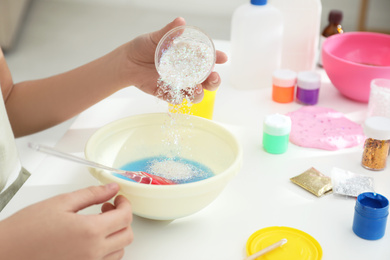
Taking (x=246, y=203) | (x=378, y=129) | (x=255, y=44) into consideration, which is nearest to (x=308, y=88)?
(x=255, y=44)

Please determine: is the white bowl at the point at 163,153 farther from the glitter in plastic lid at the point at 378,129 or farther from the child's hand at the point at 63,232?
the glitter in plastic lid at the point at 378,129

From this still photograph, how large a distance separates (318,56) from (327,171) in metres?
0.50

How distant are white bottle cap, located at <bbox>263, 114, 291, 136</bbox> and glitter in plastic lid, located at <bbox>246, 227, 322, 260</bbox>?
8.7 inches

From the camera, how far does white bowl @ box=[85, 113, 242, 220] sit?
0.61m

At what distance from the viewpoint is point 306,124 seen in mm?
954

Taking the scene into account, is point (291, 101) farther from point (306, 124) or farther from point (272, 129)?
point (272, 129)

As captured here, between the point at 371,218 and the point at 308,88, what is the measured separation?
421 mm

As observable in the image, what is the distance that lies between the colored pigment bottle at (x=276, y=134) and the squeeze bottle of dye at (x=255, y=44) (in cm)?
26

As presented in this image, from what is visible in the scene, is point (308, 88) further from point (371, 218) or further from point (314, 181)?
point (371, 218)

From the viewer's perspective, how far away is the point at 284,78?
1.02 meters

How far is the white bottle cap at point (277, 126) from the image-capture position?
0.85m

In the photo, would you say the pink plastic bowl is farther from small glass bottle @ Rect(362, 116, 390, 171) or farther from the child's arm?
the child's arm

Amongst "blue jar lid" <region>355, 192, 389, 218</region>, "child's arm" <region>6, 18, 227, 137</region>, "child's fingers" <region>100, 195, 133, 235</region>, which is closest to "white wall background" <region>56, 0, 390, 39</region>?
"child's arm" <region>6, 18, 227, 137</region>

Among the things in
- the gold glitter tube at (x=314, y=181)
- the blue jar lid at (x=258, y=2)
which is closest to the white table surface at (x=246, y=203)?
the gold glitter tube at (x=314, y=181)
